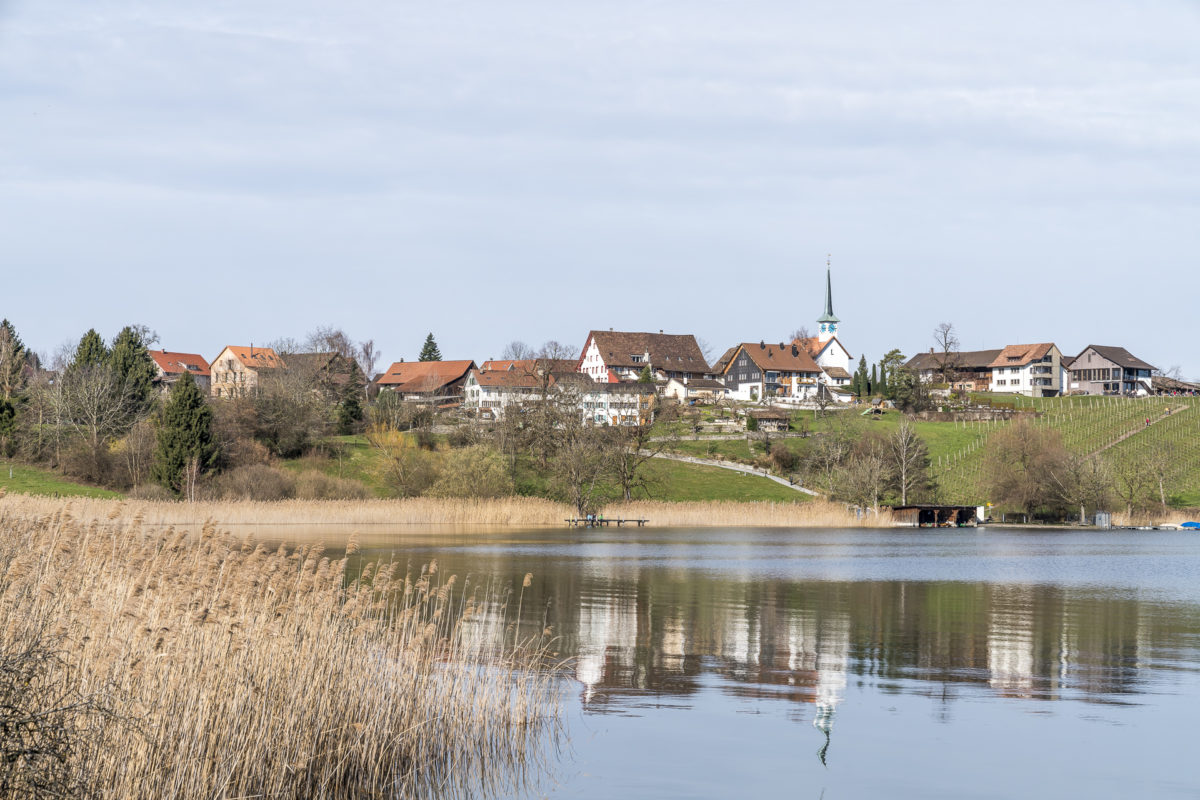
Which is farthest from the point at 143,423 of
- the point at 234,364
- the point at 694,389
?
the point at 234,364

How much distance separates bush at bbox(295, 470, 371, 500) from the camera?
77.8 m

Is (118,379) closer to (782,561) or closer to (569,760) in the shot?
(782,561)

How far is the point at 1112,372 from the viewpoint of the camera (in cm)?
17438

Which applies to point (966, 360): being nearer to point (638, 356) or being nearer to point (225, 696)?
point (638, 356)

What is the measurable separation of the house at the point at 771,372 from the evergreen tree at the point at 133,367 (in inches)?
3520

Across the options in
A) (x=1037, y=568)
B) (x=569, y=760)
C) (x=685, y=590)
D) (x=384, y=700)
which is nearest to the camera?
(x=384, y=700)

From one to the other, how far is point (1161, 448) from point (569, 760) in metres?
97.0

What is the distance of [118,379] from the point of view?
93500 millimetres

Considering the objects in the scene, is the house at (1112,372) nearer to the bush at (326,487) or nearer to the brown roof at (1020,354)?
the brown roof at (1020,354)

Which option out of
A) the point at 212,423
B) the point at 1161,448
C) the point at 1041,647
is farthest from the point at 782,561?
the point at 1161,448

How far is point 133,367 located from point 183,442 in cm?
2835

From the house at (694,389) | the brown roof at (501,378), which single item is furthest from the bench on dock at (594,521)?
the house at (694,389)

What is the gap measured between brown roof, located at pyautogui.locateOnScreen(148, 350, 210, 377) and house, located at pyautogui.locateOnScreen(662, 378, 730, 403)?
7618 centimetres

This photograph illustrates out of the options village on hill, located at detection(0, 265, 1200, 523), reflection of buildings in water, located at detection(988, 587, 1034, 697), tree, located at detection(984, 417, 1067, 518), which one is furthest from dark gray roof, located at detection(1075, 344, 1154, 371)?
reflection of buildings in water, located at detection(988, 587, 1034, 697)
